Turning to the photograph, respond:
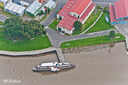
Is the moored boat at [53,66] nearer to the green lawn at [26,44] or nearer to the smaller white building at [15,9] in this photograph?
the green lawn at [26,44]

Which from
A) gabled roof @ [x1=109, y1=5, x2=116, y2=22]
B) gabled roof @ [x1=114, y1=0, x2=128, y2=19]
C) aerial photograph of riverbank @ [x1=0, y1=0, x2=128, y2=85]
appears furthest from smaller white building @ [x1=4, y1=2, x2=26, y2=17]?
gabled roof @ [x1=114, y1=0, x2=128, y2=19]

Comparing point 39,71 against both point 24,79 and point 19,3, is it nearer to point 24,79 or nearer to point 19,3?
point 24,79

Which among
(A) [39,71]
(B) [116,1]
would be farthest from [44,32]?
(B) [116,1]

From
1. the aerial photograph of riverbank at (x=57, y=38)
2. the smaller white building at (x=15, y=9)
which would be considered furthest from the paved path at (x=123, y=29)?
the smaller white building at (x=15, y=9)

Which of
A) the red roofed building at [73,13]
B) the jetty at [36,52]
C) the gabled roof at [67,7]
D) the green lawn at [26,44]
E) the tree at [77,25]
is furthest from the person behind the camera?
the gabled roof at [67,7]

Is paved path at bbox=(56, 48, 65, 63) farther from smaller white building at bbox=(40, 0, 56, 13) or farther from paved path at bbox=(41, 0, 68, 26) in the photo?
smaller white building at bbox=(40, 0, 56, 13)

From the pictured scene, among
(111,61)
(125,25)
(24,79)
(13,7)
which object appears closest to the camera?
(24,79)
